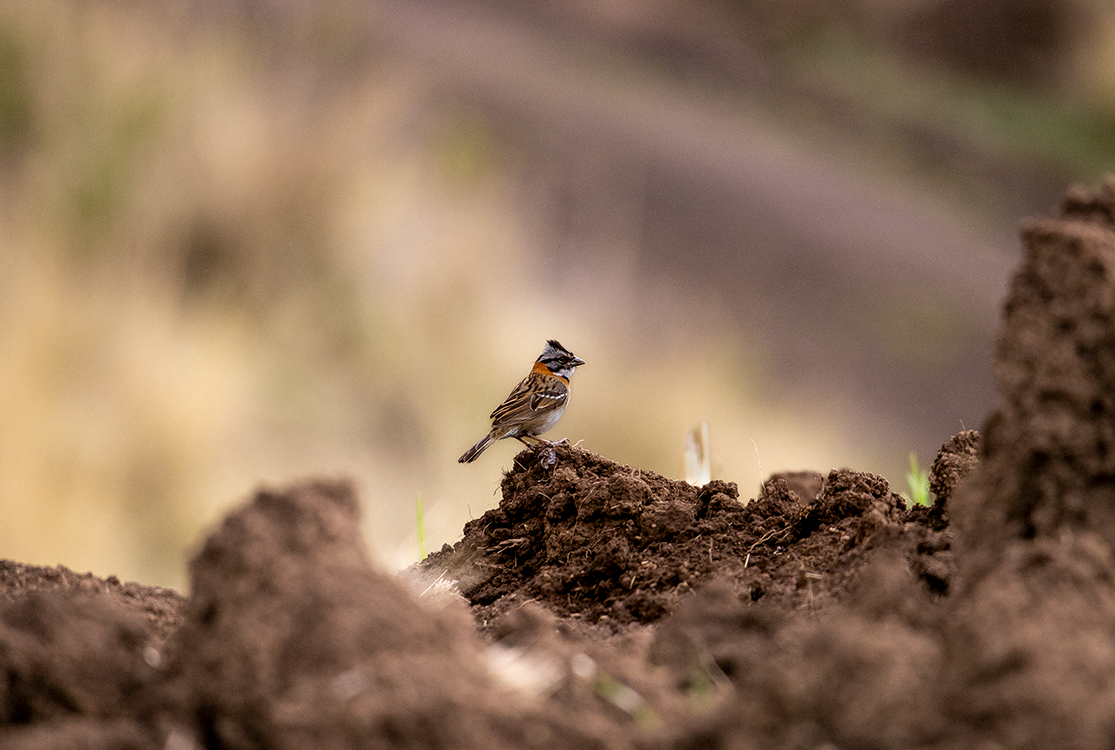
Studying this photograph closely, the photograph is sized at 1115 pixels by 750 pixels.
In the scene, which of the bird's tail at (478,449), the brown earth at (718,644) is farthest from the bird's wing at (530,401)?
the brown earth at (718,644)

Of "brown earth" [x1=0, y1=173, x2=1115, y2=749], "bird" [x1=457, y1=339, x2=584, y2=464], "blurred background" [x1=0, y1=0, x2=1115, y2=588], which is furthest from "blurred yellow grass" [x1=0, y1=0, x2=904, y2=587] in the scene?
"brown earth" [x1=0, y1=173, x2=1115, y2=749]

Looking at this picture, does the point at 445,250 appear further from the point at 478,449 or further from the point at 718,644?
the point at 718,644

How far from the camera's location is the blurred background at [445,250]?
6.98m

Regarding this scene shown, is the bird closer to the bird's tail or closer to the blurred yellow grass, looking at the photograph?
the bird's tail

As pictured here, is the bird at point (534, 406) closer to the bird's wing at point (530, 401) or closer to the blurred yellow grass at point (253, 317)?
the bird's wing at point (530, 401)

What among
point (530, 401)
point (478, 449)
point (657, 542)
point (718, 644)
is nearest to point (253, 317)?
point (478, 449)

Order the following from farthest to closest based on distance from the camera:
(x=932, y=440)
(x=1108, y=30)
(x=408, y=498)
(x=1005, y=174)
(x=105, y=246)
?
(x=1108, y=30) → (x=1005, y=174) → (x=932, y=440) → (x=408, y=498) → (x=105, y=246)

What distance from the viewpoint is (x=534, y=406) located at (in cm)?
442

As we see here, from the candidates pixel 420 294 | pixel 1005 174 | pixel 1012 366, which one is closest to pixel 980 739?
pixel 1012 366

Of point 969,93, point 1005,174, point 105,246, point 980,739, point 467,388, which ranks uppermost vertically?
point 969,93

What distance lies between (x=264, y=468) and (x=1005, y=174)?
39.2ft

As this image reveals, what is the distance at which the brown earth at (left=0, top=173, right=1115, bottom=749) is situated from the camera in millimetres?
1469

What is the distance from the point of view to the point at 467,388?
906cm

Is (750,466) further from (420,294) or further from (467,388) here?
(420,294)
